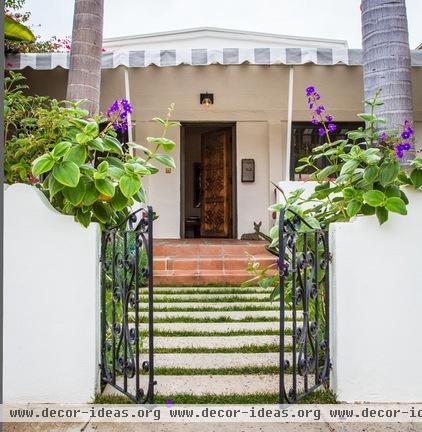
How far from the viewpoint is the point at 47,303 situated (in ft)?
7.95

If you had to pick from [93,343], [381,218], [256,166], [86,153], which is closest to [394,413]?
[381,218]

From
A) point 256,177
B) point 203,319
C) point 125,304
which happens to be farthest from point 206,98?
point 125,304

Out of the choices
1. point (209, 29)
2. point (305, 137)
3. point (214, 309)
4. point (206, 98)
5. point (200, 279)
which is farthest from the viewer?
point (209, 29)

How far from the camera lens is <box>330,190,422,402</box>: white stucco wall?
95.0 inches

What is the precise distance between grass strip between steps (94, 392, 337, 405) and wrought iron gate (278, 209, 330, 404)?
7 cm

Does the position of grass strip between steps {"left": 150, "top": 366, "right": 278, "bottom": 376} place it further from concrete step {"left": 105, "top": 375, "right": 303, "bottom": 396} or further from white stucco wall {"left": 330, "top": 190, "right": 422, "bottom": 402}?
white stucco wall {"left": 330, "top": 190, "right": 422, "bottom": 402}

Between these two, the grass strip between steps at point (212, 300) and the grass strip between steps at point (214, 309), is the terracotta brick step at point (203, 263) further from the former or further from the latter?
the grass strip between steps at point (214, 309)

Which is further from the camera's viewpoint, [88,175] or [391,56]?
[391,56]

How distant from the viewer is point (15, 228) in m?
2.44

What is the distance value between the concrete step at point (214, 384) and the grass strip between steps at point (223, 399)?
5 cm

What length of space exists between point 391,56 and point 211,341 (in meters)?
2.75

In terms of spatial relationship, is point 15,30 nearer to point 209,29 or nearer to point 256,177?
point 256,177

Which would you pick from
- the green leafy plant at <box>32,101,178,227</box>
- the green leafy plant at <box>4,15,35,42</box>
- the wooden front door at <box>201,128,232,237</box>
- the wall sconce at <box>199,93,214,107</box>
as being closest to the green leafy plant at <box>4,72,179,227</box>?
the green leafy plant at <box>32,101,178,227</box>

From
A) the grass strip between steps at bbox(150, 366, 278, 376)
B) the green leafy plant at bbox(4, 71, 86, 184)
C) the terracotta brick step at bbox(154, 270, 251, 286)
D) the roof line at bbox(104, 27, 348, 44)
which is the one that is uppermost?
the roof line at bbox(104, 27, 348, 44)
